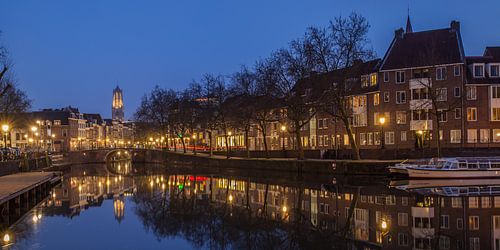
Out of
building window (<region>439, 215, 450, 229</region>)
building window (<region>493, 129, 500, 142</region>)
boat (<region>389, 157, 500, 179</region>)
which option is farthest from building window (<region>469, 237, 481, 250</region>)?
building window (<region>493, 129, 500, 142</region>)

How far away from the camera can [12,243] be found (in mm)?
23188

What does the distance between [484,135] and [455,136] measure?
3.65 meters

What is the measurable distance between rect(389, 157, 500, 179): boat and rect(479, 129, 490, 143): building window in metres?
21.4

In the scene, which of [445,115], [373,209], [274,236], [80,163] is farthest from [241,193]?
[80,163]

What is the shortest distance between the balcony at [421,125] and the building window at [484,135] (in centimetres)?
650

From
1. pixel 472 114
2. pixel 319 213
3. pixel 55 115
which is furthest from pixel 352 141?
pixel 55 115

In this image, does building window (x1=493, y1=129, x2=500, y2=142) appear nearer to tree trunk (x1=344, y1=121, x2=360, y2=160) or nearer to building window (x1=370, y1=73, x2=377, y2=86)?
building window (x1=370, y1=73, x2=377, y2=86)

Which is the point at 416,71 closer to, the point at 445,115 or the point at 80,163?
the point at 445,115

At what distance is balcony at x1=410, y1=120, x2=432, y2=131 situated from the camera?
75.4 metres

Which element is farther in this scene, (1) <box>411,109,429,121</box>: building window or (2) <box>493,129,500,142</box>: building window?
(1) <box>411,109,429,121</box>: building window

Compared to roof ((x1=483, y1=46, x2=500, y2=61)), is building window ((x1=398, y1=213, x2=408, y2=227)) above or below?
below

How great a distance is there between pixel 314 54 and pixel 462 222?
37860 millimetres

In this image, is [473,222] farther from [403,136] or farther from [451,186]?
[403,136]

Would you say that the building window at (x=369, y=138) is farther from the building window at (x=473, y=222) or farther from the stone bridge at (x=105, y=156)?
the building window at (x=473, y=222)
